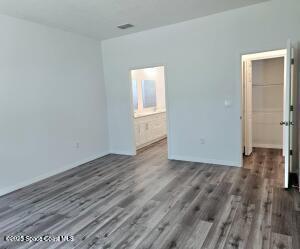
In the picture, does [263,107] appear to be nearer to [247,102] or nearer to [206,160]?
[247,102]

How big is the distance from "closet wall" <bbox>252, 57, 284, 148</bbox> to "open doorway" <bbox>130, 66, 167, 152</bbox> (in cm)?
242

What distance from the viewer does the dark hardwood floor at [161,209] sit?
7.37ft

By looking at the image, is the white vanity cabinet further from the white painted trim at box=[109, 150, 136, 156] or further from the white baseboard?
the white baseboard

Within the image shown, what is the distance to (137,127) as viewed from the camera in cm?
595

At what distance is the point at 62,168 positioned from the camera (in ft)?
14.9

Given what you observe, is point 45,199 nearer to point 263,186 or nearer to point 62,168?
point 62,168

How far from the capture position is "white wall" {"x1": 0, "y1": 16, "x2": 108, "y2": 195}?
361 centimetres

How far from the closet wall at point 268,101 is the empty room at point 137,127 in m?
0.02

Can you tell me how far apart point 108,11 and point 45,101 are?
197cm

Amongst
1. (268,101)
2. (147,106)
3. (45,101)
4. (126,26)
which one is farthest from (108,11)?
(268,101)

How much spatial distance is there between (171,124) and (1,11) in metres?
3.53

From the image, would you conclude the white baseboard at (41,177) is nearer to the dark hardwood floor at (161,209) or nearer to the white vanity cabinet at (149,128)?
the dark hardwood floor at (161,209)

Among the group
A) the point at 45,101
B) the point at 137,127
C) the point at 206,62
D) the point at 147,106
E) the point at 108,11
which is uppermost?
the point at 108,11

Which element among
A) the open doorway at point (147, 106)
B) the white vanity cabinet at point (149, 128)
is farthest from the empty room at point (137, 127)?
the open doorway at point (147, 106)
